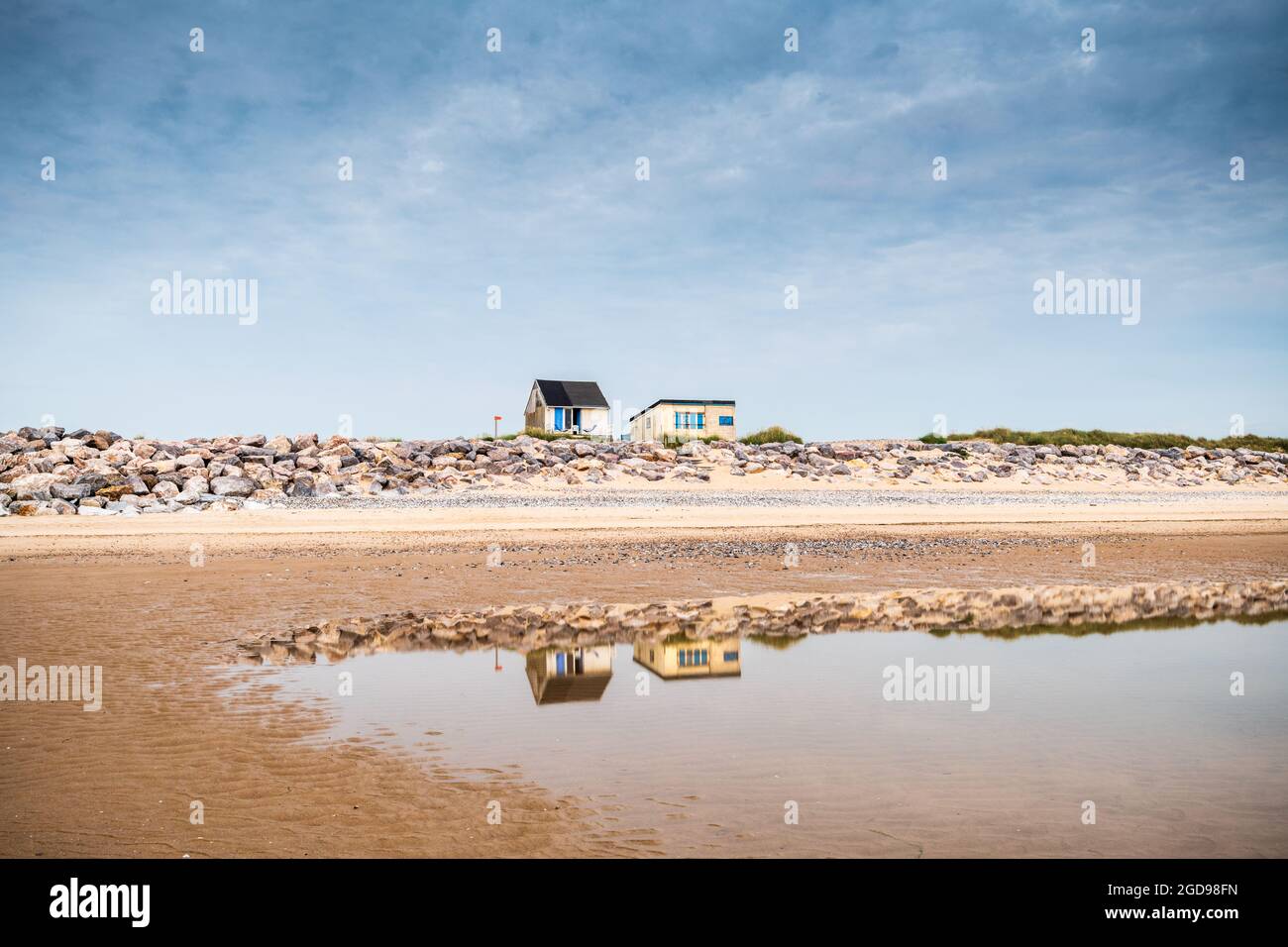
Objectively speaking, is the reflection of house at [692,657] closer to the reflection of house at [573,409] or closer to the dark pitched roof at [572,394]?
the reflection of house at [573,409]

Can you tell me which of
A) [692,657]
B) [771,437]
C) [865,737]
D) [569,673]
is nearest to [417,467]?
[771,437]

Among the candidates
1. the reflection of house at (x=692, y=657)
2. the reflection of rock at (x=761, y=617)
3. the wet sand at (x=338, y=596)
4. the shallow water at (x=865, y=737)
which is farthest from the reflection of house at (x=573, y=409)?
the shallow water at (x=865, y=737)

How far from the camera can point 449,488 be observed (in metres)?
30.3

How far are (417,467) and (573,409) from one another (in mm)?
23616

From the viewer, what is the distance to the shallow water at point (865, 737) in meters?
4.50

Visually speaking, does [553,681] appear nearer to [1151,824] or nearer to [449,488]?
[1151,824]

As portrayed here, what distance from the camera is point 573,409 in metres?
55.5

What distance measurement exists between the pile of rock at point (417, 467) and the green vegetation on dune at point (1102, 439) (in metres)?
4.66

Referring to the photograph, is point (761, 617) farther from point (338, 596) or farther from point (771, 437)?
point (771, 437)

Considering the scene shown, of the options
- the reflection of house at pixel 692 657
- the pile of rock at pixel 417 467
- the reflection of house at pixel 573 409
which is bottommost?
the reflection of house at pixel 692 657

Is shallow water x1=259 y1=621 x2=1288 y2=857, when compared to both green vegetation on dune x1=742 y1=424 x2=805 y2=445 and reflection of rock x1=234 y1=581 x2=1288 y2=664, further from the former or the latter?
green vegetation on dune x1=742 y1=424 x2=805 y2=445

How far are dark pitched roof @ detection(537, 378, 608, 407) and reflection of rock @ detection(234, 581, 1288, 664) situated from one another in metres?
43.7
